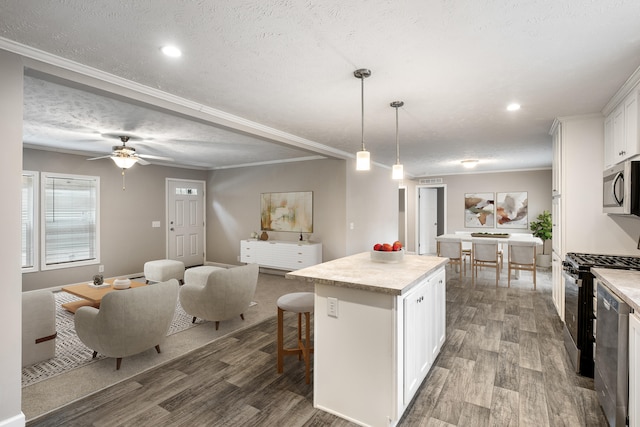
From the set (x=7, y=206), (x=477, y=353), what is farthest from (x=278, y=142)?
(x=477, y=353)

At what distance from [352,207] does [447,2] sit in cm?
476

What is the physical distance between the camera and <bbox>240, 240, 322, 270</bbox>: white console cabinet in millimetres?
6227

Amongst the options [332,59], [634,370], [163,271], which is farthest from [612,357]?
[163,271]

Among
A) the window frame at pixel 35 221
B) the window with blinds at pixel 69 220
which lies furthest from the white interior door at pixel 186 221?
the window frame at pixel 35 221

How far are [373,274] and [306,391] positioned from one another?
1064mm

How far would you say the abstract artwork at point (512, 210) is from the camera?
26.0ft

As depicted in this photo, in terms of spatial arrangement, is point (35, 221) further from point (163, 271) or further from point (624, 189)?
point (624, 189)

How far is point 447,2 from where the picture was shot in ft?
5.37

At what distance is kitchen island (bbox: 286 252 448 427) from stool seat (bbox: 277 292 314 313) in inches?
15.8

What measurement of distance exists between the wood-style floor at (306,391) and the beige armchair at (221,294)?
12.9 inches

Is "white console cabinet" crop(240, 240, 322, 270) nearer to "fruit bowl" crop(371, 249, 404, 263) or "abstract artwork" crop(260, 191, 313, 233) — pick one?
"abstract artwork" crop(260, 191, 313, 233)

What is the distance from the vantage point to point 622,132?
282cm

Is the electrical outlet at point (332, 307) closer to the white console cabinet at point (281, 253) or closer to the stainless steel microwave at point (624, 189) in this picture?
the stainless steel microwave at point (624, 189)

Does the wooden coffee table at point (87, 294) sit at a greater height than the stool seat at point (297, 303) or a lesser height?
lesser
